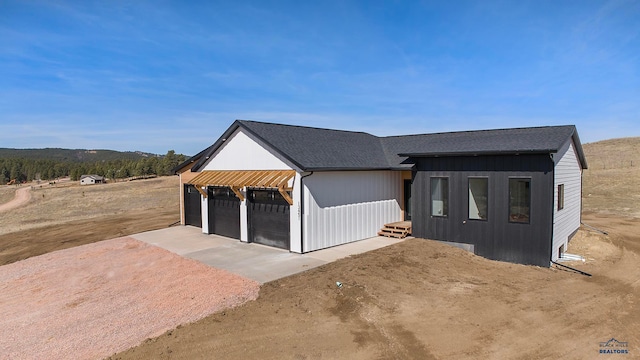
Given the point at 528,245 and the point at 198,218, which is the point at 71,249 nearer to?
the point at 198,218

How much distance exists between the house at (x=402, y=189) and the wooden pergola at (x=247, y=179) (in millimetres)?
→ 50

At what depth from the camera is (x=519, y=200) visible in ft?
37.7

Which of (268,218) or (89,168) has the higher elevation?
(89,168)

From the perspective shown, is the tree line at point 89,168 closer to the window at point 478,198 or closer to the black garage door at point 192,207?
the black garage door at point 192,207

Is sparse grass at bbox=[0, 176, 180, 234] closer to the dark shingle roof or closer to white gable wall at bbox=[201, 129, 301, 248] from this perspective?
white gable wall at bbox=[201, 129, 301, 248]

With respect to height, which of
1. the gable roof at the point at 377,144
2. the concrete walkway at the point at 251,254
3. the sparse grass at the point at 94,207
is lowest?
the sparse grass at the point at 94,207

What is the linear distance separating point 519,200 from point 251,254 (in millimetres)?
9073

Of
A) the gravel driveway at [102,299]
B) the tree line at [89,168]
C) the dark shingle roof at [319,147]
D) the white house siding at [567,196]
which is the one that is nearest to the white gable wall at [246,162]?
the dark shingle roof at [319,147]

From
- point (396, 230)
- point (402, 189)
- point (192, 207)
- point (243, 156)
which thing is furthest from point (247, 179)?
point (192, 207)

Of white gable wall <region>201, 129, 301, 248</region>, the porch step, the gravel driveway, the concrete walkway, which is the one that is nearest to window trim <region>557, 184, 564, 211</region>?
the porch step

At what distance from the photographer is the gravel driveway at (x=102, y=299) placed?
6.66 meters

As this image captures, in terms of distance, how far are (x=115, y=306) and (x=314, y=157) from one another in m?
7.50

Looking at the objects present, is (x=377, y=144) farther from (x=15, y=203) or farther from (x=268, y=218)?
(x=15, y=203)

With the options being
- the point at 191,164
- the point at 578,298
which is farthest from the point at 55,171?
the point at 578,298
